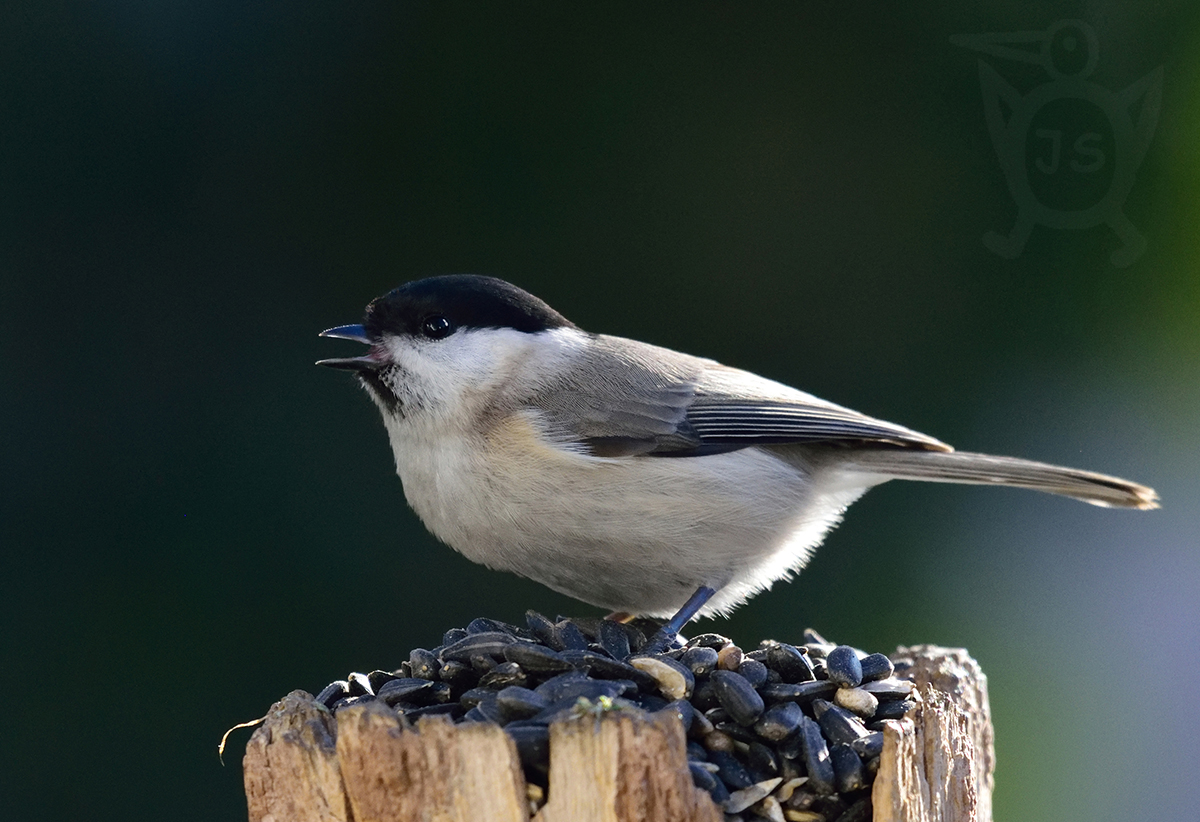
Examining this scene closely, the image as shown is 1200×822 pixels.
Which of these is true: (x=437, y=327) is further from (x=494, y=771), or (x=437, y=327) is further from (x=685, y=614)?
(x=494, y=771)

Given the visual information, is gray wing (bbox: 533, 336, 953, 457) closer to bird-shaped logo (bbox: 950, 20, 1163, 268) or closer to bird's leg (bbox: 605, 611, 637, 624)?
bird's leg (bbox: 605, 611, 637, 624)

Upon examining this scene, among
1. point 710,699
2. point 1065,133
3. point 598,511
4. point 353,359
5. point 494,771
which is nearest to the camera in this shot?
point 494,771

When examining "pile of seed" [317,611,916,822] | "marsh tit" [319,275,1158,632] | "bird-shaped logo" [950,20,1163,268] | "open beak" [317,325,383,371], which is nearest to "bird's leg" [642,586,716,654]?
"marsh tit" [319,275,1158,632]

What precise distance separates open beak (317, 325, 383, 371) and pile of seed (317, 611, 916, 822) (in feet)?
2.15

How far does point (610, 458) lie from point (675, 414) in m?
0.20

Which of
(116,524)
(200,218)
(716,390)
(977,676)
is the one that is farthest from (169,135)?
(977,676)

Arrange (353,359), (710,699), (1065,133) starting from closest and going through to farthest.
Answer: (710,699) → (353,359) → (1065,133)

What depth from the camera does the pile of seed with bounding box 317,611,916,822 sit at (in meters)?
1.53

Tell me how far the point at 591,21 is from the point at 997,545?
186 centimetres

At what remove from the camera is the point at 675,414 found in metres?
2.35

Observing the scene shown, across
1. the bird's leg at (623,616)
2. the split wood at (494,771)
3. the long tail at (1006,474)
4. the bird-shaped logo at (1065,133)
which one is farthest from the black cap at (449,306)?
the bird-shaped logo at (1065,133)

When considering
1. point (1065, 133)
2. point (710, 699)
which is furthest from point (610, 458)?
point (1065, 133)

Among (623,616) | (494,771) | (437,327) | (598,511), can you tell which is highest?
(437,327)

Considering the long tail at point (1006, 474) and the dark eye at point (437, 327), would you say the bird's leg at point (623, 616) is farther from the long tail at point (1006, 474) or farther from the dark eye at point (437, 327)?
the dark eye at point (437, 327)
